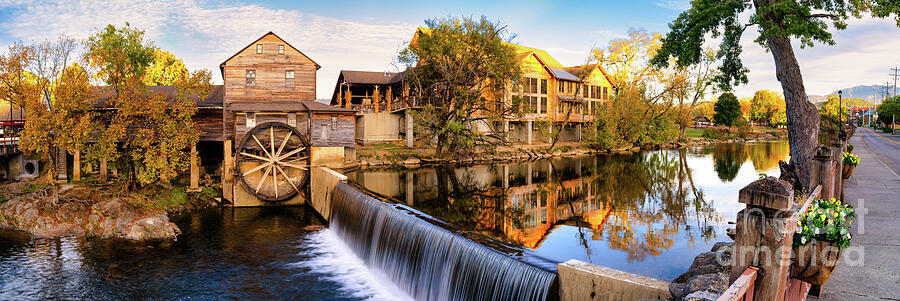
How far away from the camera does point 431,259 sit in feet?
38.2

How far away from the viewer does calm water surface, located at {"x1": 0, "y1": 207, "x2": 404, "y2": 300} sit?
1246 cm

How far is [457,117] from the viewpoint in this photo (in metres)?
38.4

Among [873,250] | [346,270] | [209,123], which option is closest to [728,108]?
[209,123]

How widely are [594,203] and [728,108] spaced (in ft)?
244

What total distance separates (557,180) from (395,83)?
23.1 m

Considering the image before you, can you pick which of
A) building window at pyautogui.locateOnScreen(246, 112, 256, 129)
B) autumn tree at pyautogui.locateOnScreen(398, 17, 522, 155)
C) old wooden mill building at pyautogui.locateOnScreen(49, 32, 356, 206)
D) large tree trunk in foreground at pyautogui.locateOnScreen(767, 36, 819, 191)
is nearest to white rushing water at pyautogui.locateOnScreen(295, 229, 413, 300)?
old wooden mill building at pyautogui.locateOnScreen(49, 32, 356, 206)

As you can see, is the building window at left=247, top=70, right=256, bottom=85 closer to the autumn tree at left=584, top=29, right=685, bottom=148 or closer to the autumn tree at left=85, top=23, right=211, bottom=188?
the autumn tree at left=85, top=23, right=211, bottom=188

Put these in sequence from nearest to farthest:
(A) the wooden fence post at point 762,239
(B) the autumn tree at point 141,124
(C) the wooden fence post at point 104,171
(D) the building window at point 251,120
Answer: (A) the wooden fence post at point 762,239, (B) the autumn tree at point 141,124, (D) the building window at point 251,120, (C) the wooden fence post at point 104,171

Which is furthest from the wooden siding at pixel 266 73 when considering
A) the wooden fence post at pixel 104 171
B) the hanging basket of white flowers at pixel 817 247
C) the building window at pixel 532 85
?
the building window at pixel 532 85

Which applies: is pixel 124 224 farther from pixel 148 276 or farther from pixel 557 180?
pixel 557 180

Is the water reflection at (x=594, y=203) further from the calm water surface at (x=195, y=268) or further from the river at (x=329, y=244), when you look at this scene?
the calm water surface at (x=195, y=268)

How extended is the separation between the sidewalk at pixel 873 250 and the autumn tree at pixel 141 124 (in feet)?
79.4

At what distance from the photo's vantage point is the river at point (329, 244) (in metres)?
12.8

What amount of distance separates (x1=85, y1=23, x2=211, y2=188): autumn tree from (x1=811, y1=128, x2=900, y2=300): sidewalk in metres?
24.2
